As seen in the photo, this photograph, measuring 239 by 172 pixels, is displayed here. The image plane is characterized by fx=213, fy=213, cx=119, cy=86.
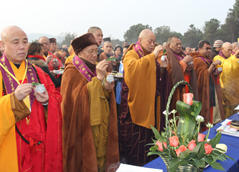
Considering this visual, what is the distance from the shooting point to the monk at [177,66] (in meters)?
3.94

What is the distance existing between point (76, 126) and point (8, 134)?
85 cm

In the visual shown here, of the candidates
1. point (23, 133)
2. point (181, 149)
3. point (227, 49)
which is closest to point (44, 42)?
point (23, 133)

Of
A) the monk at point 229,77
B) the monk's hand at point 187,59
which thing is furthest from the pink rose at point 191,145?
the monk at point 229,77

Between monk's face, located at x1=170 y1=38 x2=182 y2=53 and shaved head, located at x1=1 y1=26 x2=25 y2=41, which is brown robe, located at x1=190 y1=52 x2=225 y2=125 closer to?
monk's face, located at x1=170 y1=38 x2=182 y2=53

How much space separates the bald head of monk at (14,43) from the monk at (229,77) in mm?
5254

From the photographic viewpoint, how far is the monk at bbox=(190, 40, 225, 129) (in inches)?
191

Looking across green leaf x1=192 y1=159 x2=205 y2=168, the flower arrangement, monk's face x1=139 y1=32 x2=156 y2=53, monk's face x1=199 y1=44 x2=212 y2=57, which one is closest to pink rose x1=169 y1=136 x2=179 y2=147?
the flower arrangement

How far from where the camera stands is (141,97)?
3330 millimetres

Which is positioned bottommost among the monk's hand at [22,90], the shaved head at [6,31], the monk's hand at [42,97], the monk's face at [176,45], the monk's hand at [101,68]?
the monk's hand at [42,97]

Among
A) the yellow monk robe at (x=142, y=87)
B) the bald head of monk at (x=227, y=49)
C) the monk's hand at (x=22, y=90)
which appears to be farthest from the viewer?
the bald head of monk at (x=227, y=49)

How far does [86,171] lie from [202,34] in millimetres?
31953

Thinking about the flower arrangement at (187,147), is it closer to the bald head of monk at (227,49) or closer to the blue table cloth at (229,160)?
the blue table cloth at (229,160)

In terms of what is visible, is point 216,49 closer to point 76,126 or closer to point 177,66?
point 177,66

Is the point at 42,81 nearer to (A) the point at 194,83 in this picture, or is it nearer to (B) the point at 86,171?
(B) the point at 86,171
